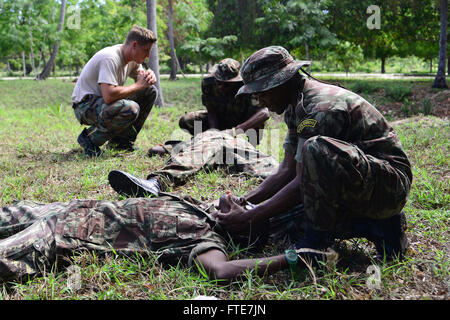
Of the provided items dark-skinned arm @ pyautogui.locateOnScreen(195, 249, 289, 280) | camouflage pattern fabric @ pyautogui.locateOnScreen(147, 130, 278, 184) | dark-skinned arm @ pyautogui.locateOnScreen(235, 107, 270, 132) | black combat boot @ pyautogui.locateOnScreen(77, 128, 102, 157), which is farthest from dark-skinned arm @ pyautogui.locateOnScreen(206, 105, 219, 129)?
dark-skinned arm @ pyautogui.locateOnScreen(195, 249, 289, 280)

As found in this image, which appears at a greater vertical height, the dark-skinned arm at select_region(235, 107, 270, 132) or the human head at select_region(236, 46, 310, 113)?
the human head at select_region(236, 46, 310, 113)

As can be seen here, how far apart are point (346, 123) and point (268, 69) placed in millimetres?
501

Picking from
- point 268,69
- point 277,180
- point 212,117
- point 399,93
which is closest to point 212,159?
point 212,117

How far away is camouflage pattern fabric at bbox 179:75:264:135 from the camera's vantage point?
4590mm

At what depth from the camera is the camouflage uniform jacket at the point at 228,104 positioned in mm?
4586

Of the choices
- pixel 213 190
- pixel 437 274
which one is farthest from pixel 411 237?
pixel 213 190

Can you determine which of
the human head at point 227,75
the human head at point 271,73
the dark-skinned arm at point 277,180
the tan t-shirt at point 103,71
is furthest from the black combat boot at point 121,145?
the human head at point 271,73

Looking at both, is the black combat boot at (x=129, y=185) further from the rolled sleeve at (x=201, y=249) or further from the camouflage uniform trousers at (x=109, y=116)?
the camouflage uniform trousers at (x=109, y=116)

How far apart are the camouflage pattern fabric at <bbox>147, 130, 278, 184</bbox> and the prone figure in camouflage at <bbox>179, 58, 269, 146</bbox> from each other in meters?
0.39

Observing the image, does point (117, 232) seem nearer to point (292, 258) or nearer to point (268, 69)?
point (292, 258)

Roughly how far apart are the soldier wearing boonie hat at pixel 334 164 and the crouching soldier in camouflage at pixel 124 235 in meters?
0.20

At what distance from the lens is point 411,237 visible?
98.3 inches

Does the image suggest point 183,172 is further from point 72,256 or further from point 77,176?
point 72,256

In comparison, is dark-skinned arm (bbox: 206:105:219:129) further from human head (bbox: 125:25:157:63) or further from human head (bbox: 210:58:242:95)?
human head (bbox: 125:25:157:63)
